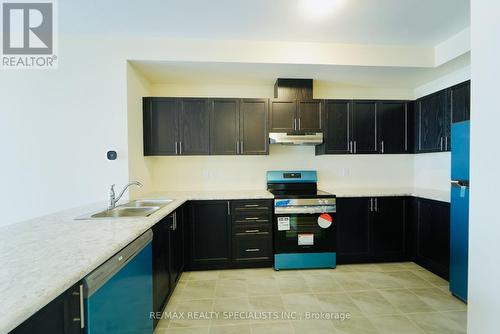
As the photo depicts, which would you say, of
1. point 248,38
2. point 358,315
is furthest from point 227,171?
point 358,315

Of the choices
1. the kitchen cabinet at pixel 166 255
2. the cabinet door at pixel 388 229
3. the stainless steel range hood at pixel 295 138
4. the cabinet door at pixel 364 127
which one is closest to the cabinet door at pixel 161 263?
the kitchen cabinet at pixel 166 255

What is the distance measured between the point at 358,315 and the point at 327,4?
2759 mm

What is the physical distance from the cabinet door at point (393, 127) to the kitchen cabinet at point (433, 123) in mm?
163

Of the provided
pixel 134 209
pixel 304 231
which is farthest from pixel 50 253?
pixel 304 231

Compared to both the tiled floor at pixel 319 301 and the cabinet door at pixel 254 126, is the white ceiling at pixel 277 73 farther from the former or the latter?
the tiled floor at pixel 319 301

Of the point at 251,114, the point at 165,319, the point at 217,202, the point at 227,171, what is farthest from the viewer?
the point at 227,171

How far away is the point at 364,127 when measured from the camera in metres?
3.18

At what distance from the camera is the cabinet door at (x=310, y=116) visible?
10.2 feet

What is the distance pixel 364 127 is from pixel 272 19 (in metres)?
1.91

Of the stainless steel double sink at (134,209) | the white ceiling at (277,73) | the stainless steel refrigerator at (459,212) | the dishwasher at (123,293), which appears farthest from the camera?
the white ceiling at (277,73)

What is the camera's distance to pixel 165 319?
6.46 ft

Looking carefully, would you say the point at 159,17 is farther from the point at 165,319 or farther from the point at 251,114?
the point at 165,319

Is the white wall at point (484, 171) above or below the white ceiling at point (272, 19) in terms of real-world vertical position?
below

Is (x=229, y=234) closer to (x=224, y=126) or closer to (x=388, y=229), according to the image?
(x=224, y=126)
